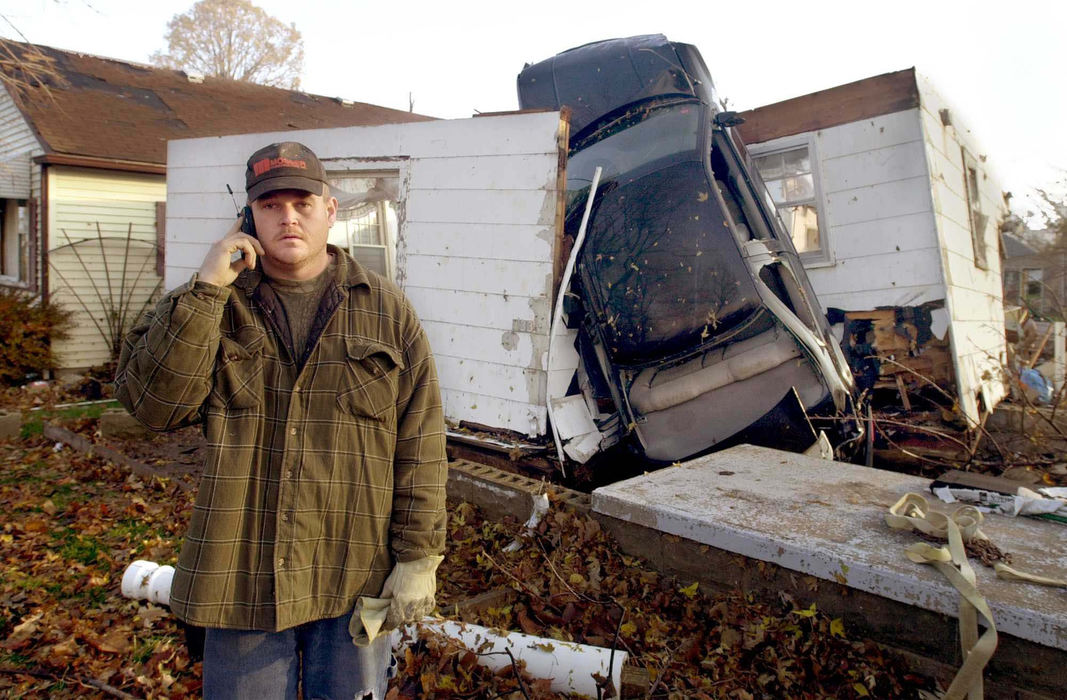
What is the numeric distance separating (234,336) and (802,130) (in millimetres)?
7571

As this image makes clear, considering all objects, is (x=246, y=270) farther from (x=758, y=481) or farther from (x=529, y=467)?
(x=529, y=467)

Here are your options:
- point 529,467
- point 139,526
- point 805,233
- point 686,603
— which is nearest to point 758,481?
point 686,603

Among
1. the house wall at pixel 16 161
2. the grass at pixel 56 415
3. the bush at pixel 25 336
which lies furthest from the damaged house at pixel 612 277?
the house wall at pixel 16 161

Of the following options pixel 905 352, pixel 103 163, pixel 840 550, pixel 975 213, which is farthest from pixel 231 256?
pixel 103 163

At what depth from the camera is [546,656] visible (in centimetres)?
290

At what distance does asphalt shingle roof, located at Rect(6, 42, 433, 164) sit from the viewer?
12.2m

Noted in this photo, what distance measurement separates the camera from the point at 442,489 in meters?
2.06

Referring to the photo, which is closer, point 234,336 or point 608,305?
point 234,336

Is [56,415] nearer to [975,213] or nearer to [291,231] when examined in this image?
[291,231]

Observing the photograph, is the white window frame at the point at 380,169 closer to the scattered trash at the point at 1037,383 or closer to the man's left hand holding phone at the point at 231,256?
the man's left hand holding phone at the point at 231,256

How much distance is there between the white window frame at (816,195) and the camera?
7.79m

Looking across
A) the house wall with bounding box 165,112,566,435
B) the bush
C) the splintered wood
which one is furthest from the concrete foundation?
the bush

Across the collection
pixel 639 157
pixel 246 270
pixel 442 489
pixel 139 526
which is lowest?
pixel 139 526

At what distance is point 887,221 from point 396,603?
7.19 m
